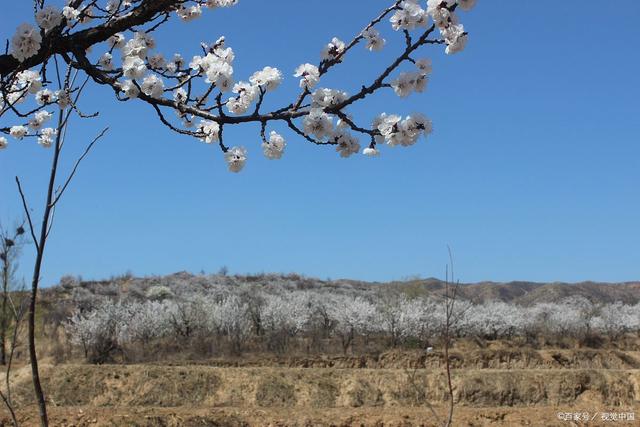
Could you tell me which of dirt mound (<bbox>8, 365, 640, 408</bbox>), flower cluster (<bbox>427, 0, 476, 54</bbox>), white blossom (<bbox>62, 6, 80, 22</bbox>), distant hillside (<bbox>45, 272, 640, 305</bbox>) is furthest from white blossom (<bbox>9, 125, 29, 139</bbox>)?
distant hillside (<bbox>45, 272, 640, 305</bbox>)

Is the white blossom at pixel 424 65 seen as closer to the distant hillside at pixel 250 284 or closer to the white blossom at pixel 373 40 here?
the white blossom at pixel 373 40

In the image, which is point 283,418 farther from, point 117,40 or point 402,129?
point 402,129

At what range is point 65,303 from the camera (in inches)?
1414

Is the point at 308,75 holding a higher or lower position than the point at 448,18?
lower

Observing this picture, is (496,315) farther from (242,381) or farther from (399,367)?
(242,381)

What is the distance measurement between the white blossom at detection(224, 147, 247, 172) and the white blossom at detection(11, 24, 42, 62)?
4.02 feet

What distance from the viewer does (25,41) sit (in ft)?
12.8

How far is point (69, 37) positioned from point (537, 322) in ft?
103

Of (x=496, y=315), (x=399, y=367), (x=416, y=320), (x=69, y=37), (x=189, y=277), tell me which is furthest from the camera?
(x=189, y=277)

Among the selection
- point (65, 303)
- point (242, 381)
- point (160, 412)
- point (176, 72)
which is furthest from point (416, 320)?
point (176, 72)

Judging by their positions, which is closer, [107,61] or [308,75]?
[308,75]

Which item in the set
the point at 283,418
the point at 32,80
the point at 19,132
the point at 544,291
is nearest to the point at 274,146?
the point at 32,80

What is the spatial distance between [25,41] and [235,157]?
4.40ft

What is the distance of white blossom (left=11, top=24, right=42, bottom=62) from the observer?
12.8ft
